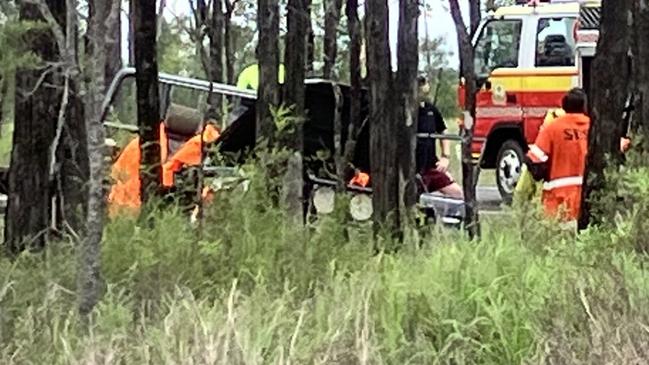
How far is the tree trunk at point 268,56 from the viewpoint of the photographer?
7.87 meters

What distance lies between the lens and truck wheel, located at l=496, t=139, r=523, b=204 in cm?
1738

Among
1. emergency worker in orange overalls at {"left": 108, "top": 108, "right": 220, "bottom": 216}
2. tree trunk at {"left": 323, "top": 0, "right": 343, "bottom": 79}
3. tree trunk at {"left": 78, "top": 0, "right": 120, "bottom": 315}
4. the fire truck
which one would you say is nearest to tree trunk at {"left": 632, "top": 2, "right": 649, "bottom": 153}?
emergency worker in orange overalls at {"left": 108, "top": 108, "right": 220, "bottom": 216}

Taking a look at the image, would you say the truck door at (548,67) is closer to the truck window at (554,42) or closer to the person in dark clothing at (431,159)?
the truck window at (554,42)

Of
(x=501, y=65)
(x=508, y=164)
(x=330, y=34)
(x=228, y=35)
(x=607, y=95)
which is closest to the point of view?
(x=607, y=95)

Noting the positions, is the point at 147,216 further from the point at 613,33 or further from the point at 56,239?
the point at 613,33

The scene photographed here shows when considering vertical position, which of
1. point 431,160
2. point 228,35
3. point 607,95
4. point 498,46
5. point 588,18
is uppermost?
point 588,18

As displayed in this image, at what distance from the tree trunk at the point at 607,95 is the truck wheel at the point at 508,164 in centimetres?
959

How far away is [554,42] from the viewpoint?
17062mm

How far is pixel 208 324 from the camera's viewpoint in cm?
480

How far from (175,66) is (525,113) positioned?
4.49 metres

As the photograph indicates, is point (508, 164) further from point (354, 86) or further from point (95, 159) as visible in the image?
point (95, 159)

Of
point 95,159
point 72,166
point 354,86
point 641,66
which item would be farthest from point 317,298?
point 354,86

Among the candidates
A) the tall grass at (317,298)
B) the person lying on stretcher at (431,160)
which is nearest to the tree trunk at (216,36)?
the person lying on stretcher at (431,160)

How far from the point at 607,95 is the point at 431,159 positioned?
163 inches
